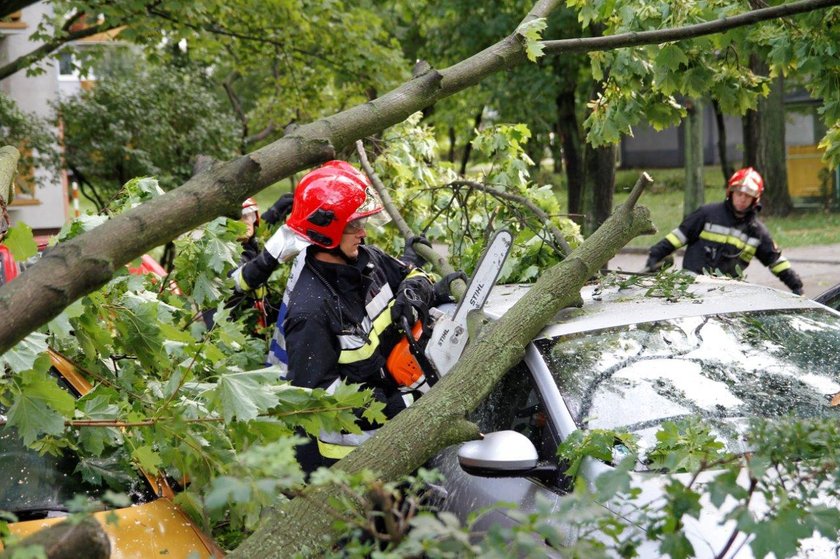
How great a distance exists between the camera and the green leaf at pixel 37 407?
3.02m

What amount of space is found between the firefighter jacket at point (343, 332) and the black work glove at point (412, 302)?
2.9 inches

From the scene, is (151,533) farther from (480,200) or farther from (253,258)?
(480,200)

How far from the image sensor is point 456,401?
11.9 ft

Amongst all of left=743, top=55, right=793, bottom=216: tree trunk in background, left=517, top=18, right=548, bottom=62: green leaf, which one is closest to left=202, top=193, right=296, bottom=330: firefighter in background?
left=517, top=18, right=548, bottom=62: green leaf

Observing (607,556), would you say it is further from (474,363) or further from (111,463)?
(111,463)

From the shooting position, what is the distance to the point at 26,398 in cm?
302

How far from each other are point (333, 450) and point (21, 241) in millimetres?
1696

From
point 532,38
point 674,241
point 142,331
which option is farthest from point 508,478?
point 674,241

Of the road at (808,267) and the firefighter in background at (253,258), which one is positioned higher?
the firefighter in background at (253,258)

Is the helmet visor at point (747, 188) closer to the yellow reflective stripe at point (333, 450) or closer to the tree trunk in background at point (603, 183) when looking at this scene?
the yellow reflective stripe at point (333, 450)

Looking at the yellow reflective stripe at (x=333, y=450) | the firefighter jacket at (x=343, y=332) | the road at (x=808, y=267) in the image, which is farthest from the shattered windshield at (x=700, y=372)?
the road at (x=808, y=267)

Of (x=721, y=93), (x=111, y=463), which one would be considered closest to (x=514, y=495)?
(x=111, y=463)

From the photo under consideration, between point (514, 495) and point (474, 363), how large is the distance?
1.62ft

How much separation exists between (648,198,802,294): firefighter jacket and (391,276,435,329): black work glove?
3493 mm
